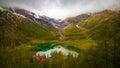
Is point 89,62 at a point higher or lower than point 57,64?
higher

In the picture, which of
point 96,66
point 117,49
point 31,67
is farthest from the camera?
point 31,67

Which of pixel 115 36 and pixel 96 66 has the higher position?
pixel 115 36

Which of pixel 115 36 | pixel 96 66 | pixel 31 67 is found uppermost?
pixel 115 36

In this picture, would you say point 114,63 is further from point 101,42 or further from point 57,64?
point 57,64

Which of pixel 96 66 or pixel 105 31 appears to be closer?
pixel 105 31

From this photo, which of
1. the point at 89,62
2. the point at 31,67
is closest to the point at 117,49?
the point at 89,62

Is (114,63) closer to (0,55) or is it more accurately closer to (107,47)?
(107,47)

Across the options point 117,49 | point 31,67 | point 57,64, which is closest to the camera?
point 117,49

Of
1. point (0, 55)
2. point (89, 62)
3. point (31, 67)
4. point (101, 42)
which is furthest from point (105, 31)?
point (31, 67)

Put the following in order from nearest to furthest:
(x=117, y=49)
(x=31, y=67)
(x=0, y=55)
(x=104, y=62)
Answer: (x=117, y=49) < (x=104, y=62) < (x=0, y=55) < (x=31, y=67)
